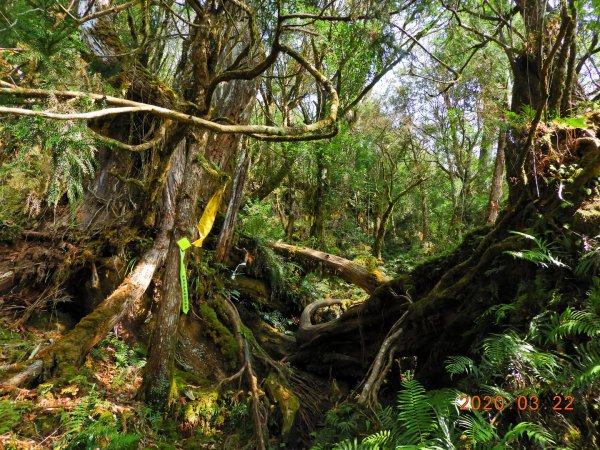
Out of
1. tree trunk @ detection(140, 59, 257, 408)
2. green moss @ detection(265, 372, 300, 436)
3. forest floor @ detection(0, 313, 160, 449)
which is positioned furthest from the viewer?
green moss @ detection(265, 372, 300, 436)

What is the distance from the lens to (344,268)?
675 cm

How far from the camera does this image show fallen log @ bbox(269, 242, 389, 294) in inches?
239

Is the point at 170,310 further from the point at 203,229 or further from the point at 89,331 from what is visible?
the point at 203,229

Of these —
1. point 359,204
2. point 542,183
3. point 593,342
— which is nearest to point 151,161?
point 542,183

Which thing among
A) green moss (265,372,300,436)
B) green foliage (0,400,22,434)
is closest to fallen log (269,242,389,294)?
green moss (265,372,300,436)

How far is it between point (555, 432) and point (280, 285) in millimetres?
5374

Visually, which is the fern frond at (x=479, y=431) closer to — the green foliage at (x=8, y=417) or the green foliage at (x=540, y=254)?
the green foliage at (x=540, y=254)

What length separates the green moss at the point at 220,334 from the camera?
5.06 metres

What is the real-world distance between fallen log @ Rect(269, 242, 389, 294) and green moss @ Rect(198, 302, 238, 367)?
243cm

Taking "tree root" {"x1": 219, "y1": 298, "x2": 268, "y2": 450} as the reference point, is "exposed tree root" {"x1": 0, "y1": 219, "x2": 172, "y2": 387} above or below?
above

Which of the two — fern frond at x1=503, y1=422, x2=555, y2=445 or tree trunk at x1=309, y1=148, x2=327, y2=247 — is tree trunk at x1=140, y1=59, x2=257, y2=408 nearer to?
fern frond at x1=503, y1=422, x2=555, y2=445

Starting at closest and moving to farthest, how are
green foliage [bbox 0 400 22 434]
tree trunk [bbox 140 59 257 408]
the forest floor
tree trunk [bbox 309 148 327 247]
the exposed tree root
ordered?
1. green foliage [bbox 0 400 22 434]
2. the forest floor
3. the exposed tree root
4. tree trunk [bbox 140 59 257 408]
5. tree trunk [bbox 309 148 327 247]

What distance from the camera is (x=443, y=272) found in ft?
14.7

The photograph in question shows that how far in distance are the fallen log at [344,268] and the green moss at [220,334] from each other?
2.43 metres
